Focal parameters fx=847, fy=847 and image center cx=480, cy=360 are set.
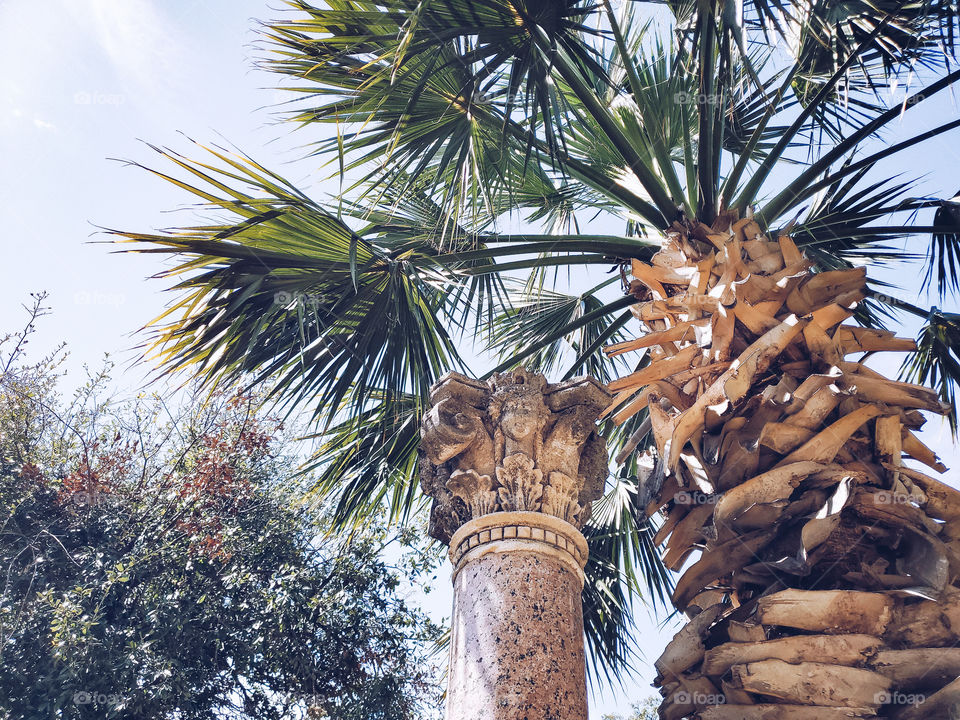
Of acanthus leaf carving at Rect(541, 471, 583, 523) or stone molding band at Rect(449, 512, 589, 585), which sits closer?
stone molding band at Rect(449, 512, 589, 585)

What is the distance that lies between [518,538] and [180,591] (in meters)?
4.27

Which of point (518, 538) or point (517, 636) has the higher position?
point (518, 538)

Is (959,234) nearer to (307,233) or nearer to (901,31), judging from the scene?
(901,31)

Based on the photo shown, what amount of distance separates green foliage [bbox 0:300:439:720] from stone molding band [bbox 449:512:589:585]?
11.3 feet

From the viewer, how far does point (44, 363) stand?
900 centimetres

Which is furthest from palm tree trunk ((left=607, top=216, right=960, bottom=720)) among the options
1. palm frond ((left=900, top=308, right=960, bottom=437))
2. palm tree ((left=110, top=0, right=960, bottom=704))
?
palm frond ((left=900, top=308, right=960, bottom=437))

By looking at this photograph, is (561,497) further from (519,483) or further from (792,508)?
(792,508)

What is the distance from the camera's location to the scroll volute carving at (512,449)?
4270 millimetres

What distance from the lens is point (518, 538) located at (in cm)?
403

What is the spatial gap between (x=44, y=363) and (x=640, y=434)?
23.7ft

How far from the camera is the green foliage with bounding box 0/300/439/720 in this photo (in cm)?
638

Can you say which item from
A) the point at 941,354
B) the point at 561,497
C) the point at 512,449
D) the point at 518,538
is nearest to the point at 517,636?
the point at 518,538

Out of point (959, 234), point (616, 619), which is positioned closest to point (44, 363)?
point (616, 619)

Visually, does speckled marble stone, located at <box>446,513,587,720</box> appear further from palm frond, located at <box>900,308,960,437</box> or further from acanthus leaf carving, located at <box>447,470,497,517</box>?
palm frond, located at <box>900,308,960,437</box>
